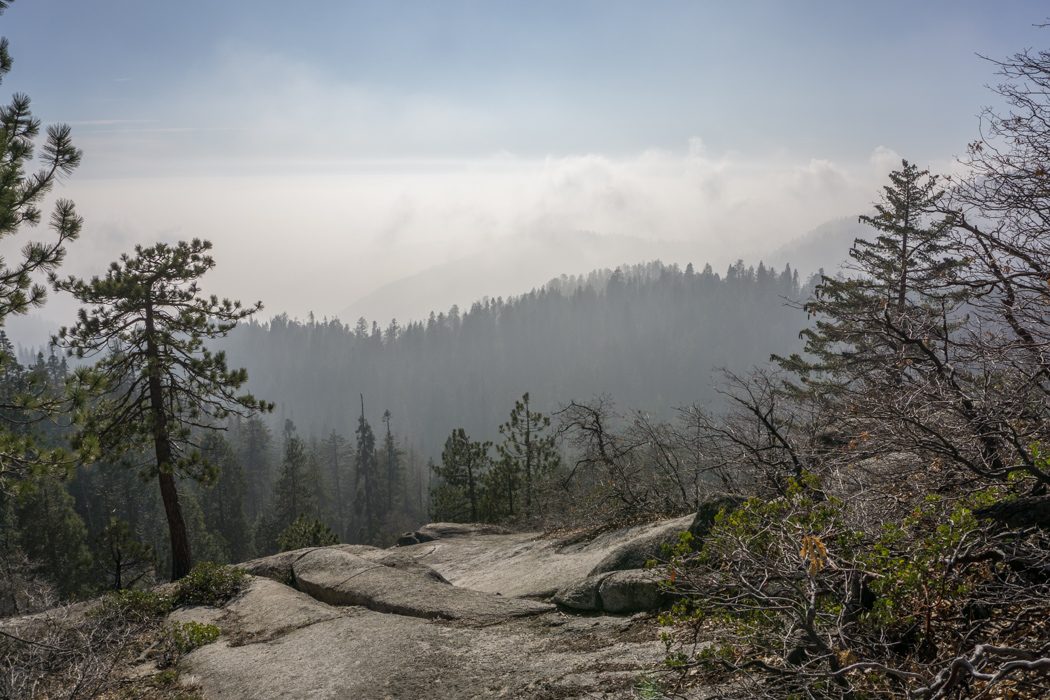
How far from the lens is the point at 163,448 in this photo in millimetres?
15844

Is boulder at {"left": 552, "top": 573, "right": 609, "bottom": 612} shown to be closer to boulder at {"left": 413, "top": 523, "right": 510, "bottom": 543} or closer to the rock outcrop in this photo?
the rock outcrop

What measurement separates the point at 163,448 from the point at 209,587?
5040 millimetres

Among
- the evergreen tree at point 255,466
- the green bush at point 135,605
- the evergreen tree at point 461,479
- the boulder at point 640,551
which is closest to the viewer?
the boulder at point 640,551

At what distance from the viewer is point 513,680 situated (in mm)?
6250

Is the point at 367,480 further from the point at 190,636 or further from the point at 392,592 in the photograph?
the point at 392,592

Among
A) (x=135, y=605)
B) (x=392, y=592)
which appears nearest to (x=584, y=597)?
(x=392, y=592)

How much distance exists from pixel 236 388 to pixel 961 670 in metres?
16.3

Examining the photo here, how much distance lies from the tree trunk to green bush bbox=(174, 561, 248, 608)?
372cm

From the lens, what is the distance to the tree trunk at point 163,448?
50.5 ft

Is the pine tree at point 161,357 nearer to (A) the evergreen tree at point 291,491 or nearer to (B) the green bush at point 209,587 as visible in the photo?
(B) the green bush at point 209,587

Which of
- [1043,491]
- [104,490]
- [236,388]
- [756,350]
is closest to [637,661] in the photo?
[1043,491]

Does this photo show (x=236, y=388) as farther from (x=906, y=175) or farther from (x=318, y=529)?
(x=906, y=175)

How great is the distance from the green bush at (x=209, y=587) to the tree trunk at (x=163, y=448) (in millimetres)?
3722

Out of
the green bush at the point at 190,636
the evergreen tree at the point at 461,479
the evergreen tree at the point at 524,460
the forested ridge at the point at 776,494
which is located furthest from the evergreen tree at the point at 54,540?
the green bush at the point at 190,636
